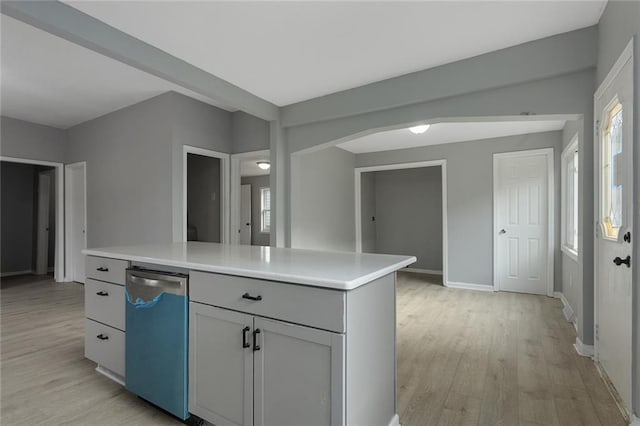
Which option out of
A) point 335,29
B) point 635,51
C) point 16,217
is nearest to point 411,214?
point 335,29

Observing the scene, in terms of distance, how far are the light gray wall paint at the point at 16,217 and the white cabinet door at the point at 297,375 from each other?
7.36m

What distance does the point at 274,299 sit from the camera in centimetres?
141

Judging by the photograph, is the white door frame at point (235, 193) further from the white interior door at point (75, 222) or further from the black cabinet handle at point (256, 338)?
the black cabinet handle at point (256, 338)

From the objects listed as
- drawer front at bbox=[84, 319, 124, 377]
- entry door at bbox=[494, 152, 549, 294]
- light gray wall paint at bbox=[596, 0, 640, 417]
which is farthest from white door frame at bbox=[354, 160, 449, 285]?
drawer front at bbox=[84, 319, 124, 377]

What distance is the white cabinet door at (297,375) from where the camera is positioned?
1.27 m

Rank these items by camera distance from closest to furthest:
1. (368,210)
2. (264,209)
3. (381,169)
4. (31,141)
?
(31,141) → (381,169) → (368,210) → (264,209)

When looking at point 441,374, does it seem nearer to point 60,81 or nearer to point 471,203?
point 471,203

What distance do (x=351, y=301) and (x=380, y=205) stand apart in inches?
244

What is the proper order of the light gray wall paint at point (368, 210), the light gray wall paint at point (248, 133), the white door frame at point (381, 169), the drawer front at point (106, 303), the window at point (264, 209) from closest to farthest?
the drawer front at point (106, 303) < the light gray wall paint at point (248, 133) < the white door frame at point (381, 169) < the light gray wall paint at point (368, 210) < the window at point (264, 209)

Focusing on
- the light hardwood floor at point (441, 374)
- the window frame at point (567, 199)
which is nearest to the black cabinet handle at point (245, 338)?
the light hardwood floor at point (441, 374)

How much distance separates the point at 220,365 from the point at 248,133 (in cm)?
369

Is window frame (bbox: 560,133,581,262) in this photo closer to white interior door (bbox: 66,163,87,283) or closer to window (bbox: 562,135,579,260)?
window (bbox: 562,135,579,260)

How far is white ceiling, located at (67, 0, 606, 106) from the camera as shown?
85.3 inches

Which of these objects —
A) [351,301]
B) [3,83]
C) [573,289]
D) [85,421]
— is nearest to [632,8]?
[351,301]
